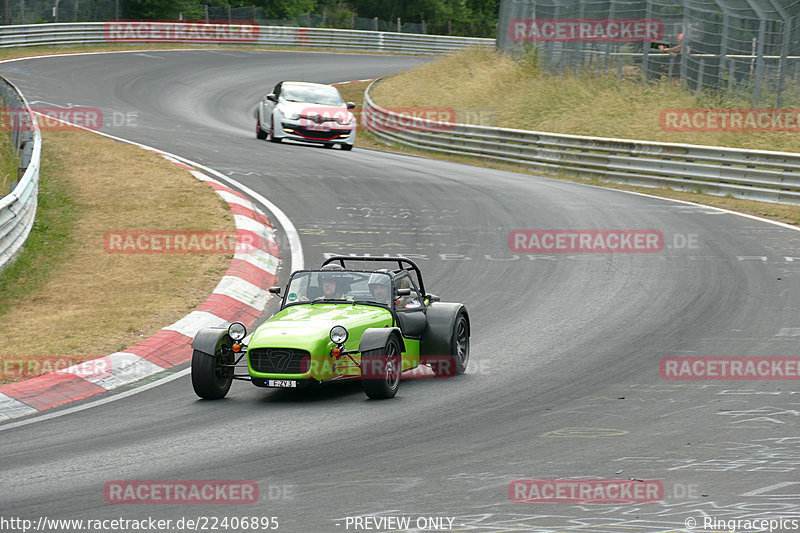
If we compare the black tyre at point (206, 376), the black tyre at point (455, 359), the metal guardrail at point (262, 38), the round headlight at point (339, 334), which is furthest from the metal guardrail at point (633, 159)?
the metal guardrail at point (262, 38)

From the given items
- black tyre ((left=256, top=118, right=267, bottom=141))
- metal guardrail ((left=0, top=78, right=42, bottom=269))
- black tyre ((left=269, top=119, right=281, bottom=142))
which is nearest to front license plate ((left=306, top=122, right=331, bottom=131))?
black tyre ((left=269, top=119, right=281, bottom=142))

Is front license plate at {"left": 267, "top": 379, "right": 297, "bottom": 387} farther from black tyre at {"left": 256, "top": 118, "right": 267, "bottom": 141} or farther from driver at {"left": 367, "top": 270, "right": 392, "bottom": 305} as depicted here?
black tyre at {"left": 256, "top": 118, "right": 267, "bottom": 141}

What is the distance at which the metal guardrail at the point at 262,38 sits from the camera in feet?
156

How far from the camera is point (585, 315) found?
12.8 m

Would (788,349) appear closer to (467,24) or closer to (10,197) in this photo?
(10,197)

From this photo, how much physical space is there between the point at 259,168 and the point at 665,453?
17.2 metres

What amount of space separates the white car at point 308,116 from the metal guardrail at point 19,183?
8.08 metres

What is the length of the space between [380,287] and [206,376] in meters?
2.03

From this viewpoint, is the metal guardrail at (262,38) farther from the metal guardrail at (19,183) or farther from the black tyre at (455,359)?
the black tyre at (455,359)

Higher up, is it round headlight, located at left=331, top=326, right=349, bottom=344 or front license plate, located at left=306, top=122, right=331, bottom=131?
round headlight, located at left=331, top=326, right=349, bottom=344

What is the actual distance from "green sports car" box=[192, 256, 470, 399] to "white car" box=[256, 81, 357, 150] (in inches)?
707

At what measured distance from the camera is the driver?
1052 centimetres

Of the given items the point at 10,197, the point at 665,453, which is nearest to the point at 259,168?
the point at 10,197

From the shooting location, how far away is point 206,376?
9445 millimetres
